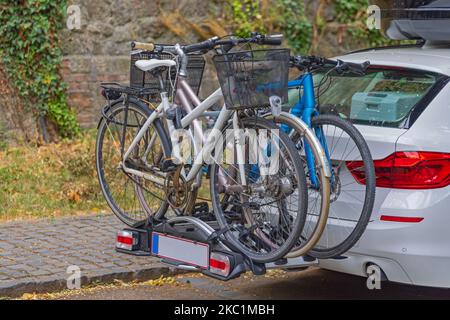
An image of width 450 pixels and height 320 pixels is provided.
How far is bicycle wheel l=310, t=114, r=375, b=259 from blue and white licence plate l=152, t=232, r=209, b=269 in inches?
26.7

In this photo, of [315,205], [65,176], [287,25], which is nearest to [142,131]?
[315,205]

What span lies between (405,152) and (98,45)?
643cm

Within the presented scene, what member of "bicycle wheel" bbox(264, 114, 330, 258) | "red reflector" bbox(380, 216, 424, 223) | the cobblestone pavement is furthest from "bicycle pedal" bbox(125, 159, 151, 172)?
"red reflector" bbox(380, 216, 424, 223)

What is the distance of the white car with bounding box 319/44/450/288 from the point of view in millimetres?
4988

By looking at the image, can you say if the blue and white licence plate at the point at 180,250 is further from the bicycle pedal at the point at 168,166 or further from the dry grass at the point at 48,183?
the dry grass at the point at 48,183

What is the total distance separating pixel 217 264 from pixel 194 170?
2.22ft

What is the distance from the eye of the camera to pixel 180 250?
5.48 m

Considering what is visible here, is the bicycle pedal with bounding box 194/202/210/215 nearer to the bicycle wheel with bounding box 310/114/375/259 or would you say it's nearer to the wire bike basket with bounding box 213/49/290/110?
the bicycle wheel with bounding box 310/114/375/259

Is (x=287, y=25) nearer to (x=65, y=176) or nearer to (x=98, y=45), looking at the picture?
(x=98, y=45)

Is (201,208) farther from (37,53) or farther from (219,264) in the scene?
(37,53)

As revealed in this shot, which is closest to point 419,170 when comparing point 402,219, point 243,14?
point 402,219

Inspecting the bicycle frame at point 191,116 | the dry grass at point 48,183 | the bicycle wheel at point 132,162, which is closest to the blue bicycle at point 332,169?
the bicycle frame at point 191,116
